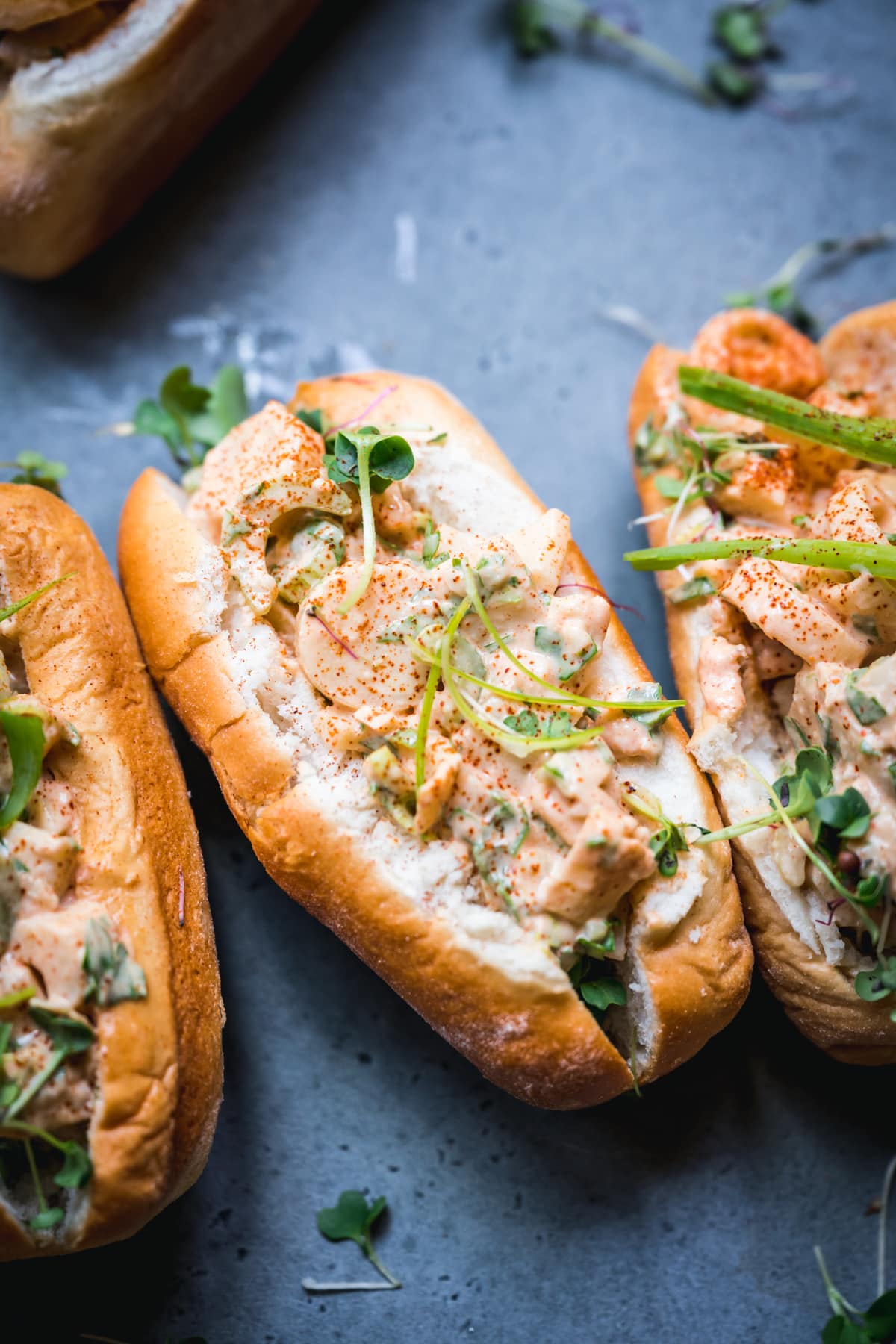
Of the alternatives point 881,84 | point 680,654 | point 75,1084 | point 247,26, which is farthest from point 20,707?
point 881,84

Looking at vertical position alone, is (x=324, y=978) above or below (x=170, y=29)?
below

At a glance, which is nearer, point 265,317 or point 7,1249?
point 7,1249

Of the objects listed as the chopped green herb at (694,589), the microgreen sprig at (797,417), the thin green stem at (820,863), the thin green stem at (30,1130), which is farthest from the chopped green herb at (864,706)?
the thin green stem at (30,1130)

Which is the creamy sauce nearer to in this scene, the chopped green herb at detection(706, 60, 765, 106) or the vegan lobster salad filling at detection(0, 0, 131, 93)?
the chopped green herb at detection(706, 60, 765, 106)

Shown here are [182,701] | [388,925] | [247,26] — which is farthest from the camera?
[247,26]

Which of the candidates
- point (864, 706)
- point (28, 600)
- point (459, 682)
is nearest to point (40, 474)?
point (28, 600)

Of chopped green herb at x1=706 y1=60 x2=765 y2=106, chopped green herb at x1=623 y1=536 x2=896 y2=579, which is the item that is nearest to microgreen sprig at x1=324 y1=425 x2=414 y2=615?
chopped green herb at x1=623 y1=536 x2=896 y2=579

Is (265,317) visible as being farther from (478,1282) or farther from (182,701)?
(478,1282)

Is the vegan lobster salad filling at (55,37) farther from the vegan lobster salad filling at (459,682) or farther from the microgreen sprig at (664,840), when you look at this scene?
the microgreen sprig at (664,840)
